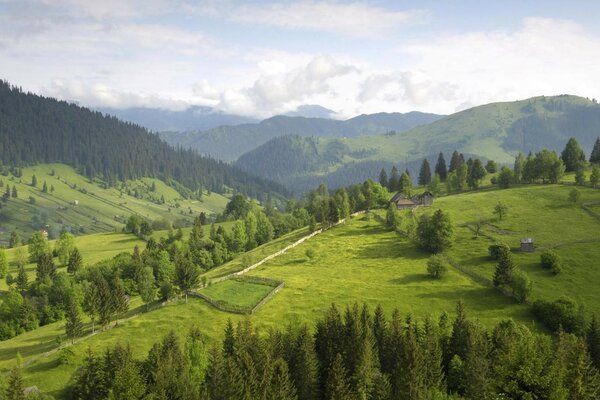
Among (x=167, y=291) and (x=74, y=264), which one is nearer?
(x=167, y=291)

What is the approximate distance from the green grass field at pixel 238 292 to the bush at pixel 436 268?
1553 inches

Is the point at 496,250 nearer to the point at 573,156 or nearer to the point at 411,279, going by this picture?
the point at 411,279

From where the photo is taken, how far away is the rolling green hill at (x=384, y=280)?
84125 mm

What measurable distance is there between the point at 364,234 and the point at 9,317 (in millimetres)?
104317

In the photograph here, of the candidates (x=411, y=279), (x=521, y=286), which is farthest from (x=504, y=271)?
(x=411, y=279)

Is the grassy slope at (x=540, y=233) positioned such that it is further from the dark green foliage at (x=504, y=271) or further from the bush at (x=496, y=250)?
the dark green foliage at (x=504, y=271)

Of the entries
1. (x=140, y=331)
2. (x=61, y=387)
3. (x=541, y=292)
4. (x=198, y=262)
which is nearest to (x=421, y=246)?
(x=541, y=292)

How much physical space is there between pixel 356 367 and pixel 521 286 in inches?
1934

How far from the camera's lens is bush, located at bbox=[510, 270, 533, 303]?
93.6 m

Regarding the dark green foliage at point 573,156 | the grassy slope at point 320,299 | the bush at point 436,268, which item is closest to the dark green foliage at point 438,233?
the grassy slope at point 320,299

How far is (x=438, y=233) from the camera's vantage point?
121m

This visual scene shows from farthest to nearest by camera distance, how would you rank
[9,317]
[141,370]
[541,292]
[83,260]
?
[83,260] → [9,317] → [541,292] → [141,370]

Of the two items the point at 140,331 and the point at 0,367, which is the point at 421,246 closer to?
the point at 140,331

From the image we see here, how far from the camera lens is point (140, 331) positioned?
84062 mm
